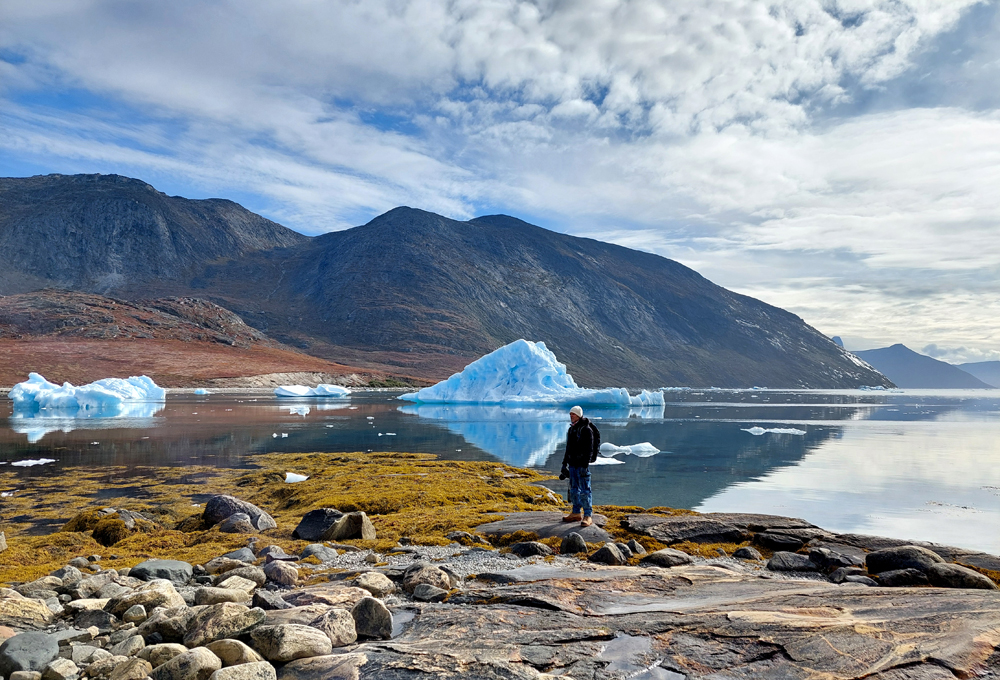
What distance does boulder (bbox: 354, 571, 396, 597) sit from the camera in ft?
26.5

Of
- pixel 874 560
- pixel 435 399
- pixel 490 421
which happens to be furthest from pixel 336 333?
pixel 874 560

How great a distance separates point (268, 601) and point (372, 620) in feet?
4.19

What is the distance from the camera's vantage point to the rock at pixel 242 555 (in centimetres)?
1041

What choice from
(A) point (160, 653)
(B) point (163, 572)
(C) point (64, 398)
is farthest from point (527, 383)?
(A) point (160, 653)

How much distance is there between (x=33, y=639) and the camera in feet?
19.4

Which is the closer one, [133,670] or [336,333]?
[133,670]

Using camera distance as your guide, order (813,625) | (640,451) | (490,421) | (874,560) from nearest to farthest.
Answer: (813,625) < (874,560) < (640,451) < (490,421)

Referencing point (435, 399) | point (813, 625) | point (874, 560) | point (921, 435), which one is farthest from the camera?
point (435, 399)

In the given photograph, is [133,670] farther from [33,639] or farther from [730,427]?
[730,427]

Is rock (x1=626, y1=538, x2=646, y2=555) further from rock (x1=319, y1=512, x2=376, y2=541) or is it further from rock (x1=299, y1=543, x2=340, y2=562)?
rock (x1=299, y1=543, x2=340, y2=562)

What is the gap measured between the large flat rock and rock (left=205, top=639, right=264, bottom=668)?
6.76 metres

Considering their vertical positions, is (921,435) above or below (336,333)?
below

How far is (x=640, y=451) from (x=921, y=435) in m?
24.6

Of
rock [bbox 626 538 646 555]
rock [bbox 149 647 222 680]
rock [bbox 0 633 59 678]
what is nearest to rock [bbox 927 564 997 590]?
rock [bbox 626 538 646 555]
